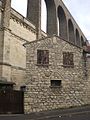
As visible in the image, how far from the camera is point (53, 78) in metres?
15.9

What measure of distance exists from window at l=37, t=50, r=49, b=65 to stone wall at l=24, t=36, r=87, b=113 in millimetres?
200

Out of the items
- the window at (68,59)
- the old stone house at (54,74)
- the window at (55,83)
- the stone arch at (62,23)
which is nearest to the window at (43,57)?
the old stone house at (54,74)

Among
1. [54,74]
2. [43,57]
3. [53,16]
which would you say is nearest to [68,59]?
[54,74]

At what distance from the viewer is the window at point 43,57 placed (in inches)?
637

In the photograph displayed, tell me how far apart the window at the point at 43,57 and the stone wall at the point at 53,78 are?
0.66 ft

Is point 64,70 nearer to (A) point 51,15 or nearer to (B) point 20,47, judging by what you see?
(B) point 20,47

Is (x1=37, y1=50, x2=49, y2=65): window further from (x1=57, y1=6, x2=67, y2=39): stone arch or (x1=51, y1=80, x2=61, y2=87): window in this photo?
(x1=57, y1=6, x2=67, y2=39): stone arch

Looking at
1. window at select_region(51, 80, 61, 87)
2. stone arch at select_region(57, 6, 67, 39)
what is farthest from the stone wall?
stone arch at select_region(57, 6, 67, 39)

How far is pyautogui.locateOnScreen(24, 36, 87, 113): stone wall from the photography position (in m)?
15.4

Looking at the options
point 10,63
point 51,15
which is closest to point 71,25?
point 51,15

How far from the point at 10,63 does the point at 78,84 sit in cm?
838

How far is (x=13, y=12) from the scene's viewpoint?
24.2 meters

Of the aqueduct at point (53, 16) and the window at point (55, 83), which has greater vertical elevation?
the aqueduct at point (53, 16)

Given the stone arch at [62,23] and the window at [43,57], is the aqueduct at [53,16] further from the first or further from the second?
the window at [43,57]
